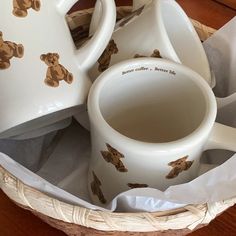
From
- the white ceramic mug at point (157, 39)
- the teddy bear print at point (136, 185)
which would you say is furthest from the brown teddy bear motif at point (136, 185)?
the white ceramic mug at point (157, 39)

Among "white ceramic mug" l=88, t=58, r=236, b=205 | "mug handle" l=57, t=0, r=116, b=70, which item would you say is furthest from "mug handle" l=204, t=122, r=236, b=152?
"mug handle" l=57, t=0, r=116, b=70

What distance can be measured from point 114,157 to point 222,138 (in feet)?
0.25

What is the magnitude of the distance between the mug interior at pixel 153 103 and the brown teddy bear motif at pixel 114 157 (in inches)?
1.5

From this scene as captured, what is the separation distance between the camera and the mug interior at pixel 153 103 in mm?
390

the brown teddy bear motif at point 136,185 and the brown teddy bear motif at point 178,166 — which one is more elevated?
the brown teddy bear motif at point 178,166

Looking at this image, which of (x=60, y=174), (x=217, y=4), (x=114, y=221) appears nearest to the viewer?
(x=114, y=221)

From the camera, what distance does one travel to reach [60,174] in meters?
0.42

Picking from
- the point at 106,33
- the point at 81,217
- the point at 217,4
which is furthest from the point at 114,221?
the point at 217,4

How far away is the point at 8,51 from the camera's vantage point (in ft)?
1.15

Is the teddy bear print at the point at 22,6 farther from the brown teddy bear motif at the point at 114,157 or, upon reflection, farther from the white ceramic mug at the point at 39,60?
the brown teddy bear motif at the point at 114,157

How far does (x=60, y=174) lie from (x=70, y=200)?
0.32 feet

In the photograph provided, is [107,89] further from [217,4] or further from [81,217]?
[217,4]

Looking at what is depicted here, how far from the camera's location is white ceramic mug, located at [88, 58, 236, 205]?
0.35 meters

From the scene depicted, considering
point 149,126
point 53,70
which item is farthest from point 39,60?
point 149,126
